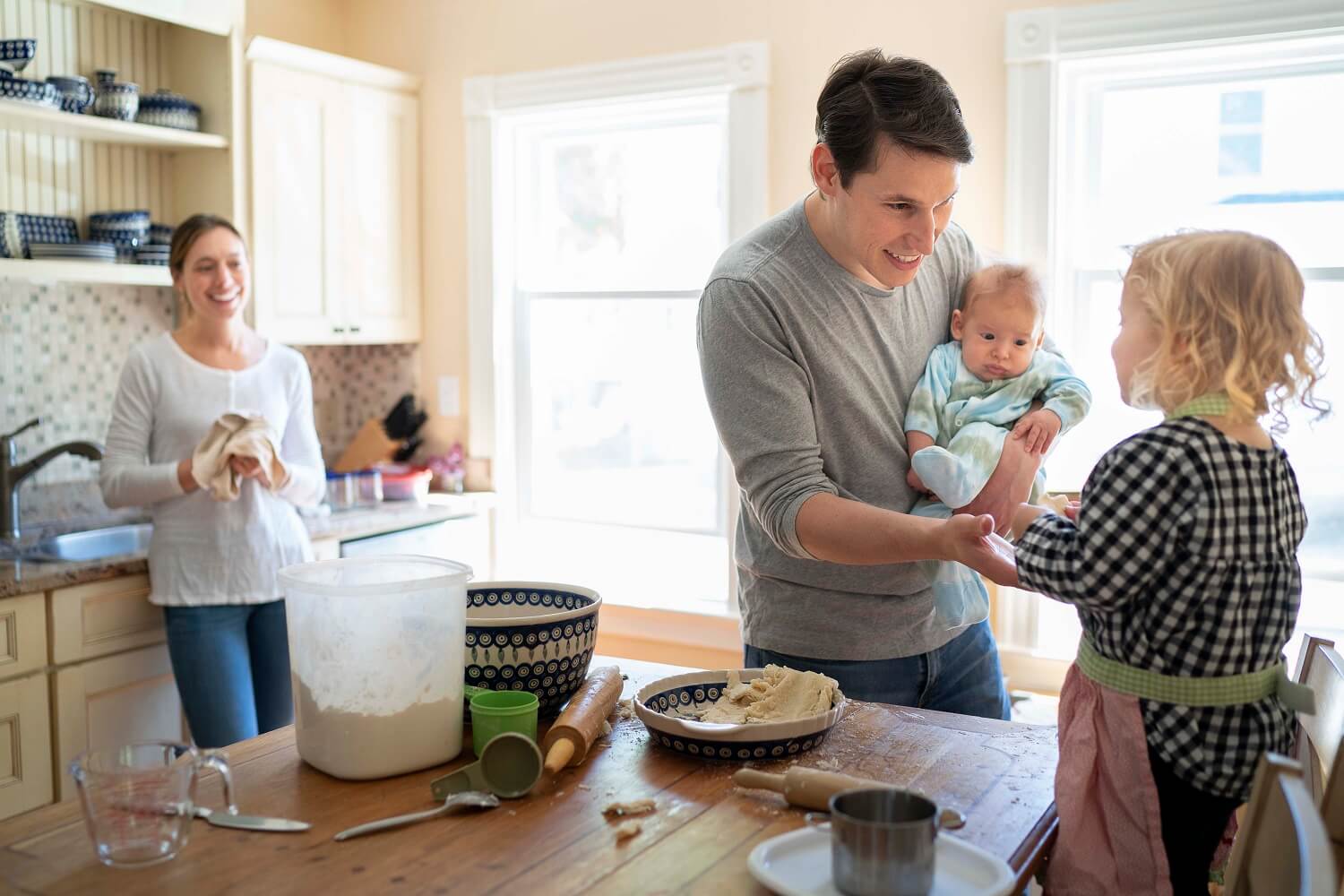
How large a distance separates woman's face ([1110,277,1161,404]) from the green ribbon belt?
0.34 m

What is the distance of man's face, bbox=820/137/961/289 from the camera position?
174cm

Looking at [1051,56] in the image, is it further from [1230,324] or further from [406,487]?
[406,487]

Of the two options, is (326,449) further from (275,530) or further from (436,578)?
(436,578)

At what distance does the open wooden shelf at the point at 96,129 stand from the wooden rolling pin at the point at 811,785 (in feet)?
8.99

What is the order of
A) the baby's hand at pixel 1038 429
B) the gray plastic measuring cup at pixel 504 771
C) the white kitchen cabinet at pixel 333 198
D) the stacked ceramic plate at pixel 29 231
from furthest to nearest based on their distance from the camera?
the white kitchen cabinet at pixel 333 198, the stacked ceramic plate at pixel 29 231, the baby's hand at pixel 1038 429, the gray plastic measuring cup at pixel 504 771

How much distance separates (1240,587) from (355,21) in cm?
401

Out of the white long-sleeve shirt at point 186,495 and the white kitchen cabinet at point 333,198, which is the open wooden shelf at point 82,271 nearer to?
the white kitchen cabinet at point 333,198

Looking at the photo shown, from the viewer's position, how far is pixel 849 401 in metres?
1.86

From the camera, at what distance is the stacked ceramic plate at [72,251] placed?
3.24 m

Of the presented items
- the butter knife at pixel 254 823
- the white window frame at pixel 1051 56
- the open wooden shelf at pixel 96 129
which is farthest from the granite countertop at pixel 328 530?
the white window frame at pixel 1051 56

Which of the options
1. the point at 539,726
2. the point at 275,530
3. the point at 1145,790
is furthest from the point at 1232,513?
the point at 275,530

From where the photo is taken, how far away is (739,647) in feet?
12.3

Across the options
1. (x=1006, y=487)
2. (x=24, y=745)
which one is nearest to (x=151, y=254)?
(x=24, y=745)

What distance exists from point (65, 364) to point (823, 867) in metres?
3.16
